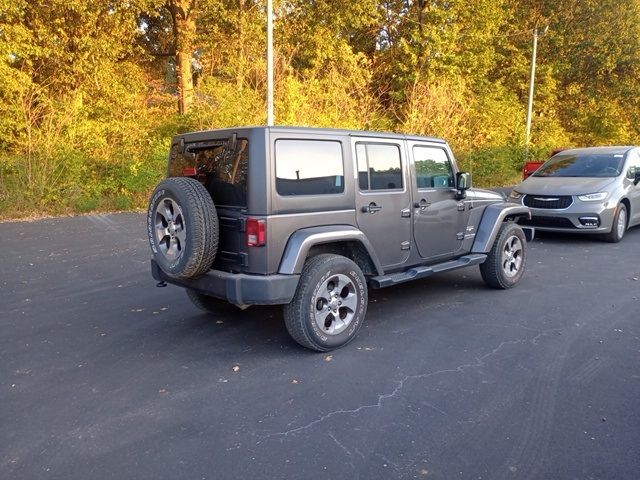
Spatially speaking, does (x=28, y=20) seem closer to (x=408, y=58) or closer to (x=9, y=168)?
(x=9, y=168)

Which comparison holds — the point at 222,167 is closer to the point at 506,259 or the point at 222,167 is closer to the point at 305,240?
the point at 305,240

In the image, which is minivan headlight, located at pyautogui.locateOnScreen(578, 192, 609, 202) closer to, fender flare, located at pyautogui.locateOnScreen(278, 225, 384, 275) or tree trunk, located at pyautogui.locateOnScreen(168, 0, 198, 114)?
fender flare, located at pyautogui.locateOnScreen(278, 225, 384, 275)

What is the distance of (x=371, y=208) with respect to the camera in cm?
484

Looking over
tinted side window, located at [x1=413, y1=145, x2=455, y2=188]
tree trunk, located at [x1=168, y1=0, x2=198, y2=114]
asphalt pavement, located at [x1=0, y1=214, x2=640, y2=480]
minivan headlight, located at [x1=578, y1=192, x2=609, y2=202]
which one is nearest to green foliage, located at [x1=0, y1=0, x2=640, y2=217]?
tree trunk, located at [x1=168, y1=0, x2=198, y2=114]

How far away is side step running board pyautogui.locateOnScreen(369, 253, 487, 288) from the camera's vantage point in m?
4.93

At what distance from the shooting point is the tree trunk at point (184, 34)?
61.1ft

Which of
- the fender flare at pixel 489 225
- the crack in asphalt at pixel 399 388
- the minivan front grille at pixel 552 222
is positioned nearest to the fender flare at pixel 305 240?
the crack in asphalt at pixel 399 388

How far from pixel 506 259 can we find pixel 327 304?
3.02m

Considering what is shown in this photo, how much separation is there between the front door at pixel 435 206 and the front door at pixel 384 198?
0.64ft

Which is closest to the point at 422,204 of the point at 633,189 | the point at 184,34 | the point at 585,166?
the point at 585,166

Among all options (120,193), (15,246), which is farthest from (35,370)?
(120,193)

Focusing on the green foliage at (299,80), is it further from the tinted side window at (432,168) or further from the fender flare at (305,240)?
the fender flare at (305,240)

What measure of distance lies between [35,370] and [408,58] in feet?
70.8

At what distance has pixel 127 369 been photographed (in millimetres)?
4121
